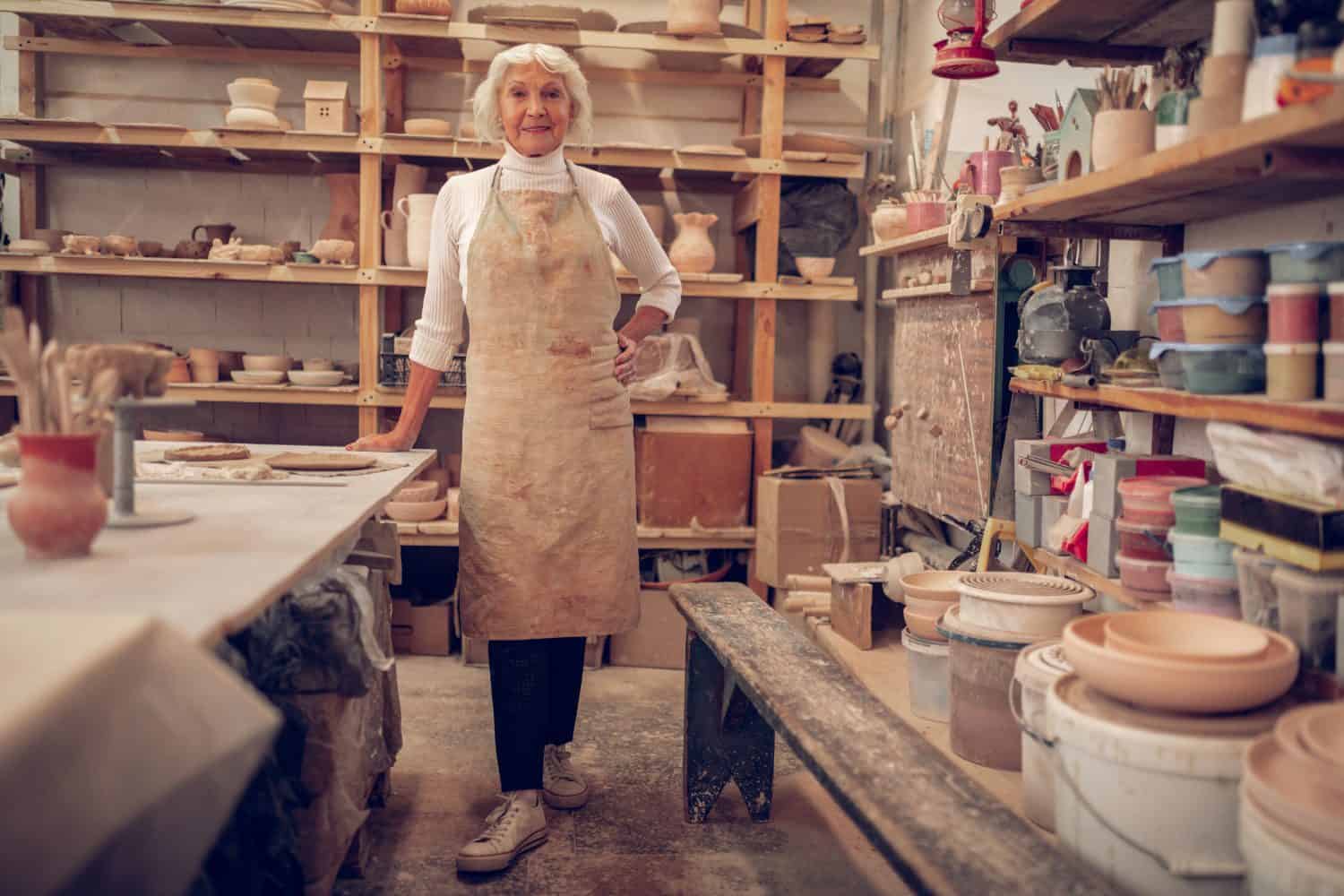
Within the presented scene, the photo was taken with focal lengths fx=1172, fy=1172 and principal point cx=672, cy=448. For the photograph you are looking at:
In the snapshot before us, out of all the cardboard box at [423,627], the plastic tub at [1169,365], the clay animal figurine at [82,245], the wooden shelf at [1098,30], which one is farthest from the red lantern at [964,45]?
the clay animal figurine at [82,245]

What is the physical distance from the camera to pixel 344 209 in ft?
15.2

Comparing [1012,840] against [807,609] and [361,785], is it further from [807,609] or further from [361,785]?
[807,609]

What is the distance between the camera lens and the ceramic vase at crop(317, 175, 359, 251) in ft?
15.2

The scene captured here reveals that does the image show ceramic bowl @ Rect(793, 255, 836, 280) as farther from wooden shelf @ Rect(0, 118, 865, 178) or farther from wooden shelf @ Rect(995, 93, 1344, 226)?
wooden shelf @ Rect(995, 93, 1344, 226)

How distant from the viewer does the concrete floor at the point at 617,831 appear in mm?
2641

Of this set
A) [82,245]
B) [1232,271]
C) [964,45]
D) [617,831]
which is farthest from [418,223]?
[1232,271]

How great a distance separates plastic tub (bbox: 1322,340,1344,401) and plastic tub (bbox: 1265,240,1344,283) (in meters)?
0.08

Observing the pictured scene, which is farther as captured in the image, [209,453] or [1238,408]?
[209,453]

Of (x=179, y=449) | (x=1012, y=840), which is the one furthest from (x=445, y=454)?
(x=1012, y=840)

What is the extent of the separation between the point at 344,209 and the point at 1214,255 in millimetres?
3540

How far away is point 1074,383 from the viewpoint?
8.00ft

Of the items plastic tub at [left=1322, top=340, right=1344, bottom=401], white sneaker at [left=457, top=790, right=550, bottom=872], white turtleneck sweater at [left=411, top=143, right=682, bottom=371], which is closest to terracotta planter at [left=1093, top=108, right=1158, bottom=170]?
plastic tub at [left=1322, top=340, right=1344, bottom=401]

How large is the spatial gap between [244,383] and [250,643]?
8.59ft

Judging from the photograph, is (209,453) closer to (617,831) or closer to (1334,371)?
(617,831)
